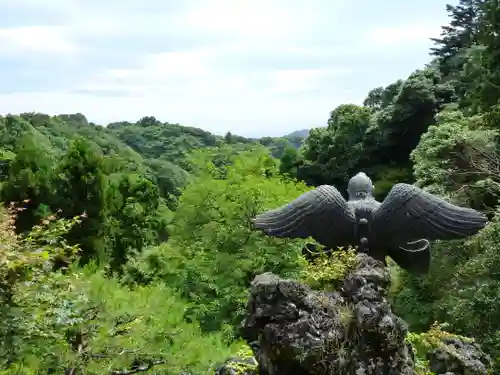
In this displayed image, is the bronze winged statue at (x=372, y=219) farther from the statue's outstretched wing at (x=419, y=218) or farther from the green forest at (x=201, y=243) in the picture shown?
the green forest at (x=201, y=243)

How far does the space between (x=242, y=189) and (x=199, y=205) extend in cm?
119

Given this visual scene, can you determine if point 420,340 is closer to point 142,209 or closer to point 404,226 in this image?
point 404,226

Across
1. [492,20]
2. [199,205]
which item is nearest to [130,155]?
[199,205]

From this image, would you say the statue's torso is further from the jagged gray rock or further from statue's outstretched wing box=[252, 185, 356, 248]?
the jagged gray rock

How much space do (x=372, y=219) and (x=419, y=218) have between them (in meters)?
0.41

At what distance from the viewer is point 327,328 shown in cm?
377

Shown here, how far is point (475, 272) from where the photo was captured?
29.5 feet

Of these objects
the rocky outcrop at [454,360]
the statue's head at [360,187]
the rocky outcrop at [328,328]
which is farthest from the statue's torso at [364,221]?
the rocky outcrop at [328,328]

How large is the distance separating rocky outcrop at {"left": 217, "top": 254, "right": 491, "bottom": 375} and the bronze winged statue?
4.45 feet

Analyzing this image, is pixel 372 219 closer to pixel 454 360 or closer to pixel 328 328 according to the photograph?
pixel 454 360

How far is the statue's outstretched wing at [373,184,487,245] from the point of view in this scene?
17.4 feet

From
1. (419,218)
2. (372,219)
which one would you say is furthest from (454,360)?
(372,219)

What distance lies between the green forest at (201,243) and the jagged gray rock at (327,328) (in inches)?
31.9

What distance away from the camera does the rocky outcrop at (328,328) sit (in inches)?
146
